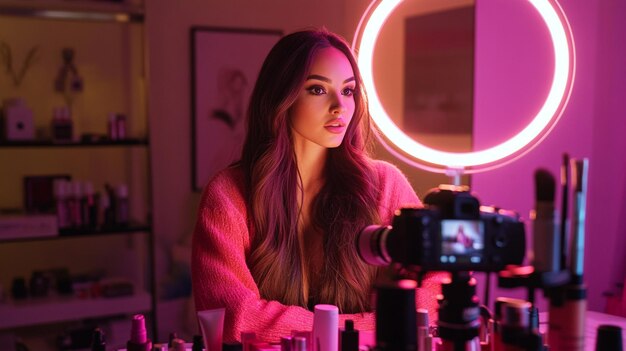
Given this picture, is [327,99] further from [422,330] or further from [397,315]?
[397,315]

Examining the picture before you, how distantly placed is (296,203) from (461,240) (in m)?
0.74

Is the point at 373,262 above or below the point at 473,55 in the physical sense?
below

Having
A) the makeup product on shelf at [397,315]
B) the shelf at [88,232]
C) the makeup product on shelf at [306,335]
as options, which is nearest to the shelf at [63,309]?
the shelf at [88,232]

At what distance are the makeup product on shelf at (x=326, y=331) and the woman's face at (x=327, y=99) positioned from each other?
18.3 inches

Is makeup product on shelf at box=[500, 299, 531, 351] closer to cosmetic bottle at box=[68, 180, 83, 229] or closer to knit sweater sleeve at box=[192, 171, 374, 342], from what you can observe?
knit sweater sleeve at box=[192, 171, 374, 342]

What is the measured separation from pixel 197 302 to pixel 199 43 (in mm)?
1768

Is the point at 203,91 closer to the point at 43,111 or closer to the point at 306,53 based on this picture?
the point at 43,111

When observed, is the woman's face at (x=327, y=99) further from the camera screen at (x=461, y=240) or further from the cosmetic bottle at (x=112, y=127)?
the cosmetic bottle at (x=112, y=127)

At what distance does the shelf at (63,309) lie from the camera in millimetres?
2223

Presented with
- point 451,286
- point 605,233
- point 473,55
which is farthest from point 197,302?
point 605,233

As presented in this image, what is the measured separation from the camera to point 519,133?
1.09 m

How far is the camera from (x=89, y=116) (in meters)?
2.56

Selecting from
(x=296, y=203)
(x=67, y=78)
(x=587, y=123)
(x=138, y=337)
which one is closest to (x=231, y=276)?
(x=296, y=203)

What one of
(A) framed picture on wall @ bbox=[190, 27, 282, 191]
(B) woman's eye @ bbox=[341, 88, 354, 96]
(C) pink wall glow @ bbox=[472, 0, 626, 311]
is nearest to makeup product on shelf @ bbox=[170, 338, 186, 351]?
(B) woman's eye @ bbox=[341, 88, 354, 96]
